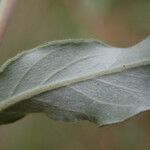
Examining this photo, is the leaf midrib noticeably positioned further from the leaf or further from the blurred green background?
the blurred green background

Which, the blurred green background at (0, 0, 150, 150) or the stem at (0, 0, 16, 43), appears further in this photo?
the blurred green background at (0, 0, 150, 150)

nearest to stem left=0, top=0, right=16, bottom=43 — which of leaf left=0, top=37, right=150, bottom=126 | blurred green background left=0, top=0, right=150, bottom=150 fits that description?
leaf left=0, top=37, right=150, bottom=126

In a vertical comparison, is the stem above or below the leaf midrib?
above

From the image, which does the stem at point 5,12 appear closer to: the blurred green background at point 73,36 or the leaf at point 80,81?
the leaf at point 80,81

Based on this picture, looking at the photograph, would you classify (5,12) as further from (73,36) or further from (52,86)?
(73,36)

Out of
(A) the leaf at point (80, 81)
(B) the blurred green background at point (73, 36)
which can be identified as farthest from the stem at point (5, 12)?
(B) the blurred green background at point (73, 36)

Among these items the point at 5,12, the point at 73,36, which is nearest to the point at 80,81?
the point at 5,12
